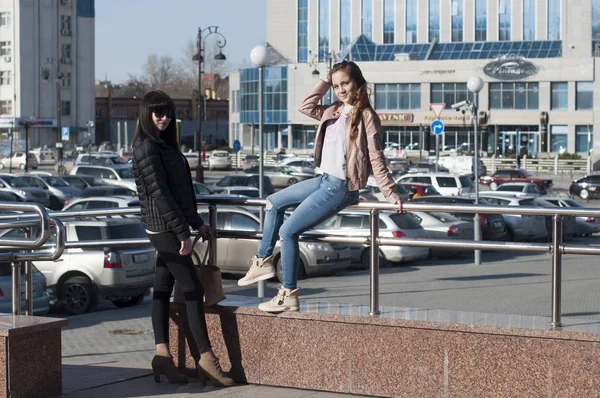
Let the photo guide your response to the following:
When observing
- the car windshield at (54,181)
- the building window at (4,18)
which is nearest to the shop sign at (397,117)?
the building window at (4,18)

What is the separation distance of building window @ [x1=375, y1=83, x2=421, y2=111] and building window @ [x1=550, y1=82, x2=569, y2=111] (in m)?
12.3

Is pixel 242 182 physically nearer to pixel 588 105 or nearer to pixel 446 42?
pixel 588 105

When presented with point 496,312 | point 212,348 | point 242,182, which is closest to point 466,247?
point 496,312

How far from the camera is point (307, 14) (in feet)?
335

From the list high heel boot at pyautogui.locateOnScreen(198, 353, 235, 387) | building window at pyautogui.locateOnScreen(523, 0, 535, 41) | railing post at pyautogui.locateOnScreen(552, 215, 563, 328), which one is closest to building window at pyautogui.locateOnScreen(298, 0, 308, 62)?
building window at pyautogui.locateOnScreen(523, 0, 535, 41)

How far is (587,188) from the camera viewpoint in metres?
49.8

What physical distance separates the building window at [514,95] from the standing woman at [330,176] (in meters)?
83.6

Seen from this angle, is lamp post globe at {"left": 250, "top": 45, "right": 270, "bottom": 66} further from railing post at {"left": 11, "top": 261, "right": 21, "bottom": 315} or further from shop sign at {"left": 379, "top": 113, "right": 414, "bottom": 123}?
shop sign at {"left": 379, "top": 113, "right": 414, "bottom": 123}

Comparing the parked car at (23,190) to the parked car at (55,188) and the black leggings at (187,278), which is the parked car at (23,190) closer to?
the parked car at (55,188)

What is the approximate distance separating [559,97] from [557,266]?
83.5 m

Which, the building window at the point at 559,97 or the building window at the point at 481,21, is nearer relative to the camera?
the building window at the point at 559,97

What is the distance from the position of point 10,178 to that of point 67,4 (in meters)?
65.5

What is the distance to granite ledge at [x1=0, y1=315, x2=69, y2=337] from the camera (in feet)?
20.0

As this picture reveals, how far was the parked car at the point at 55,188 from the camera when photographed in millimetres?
40938
